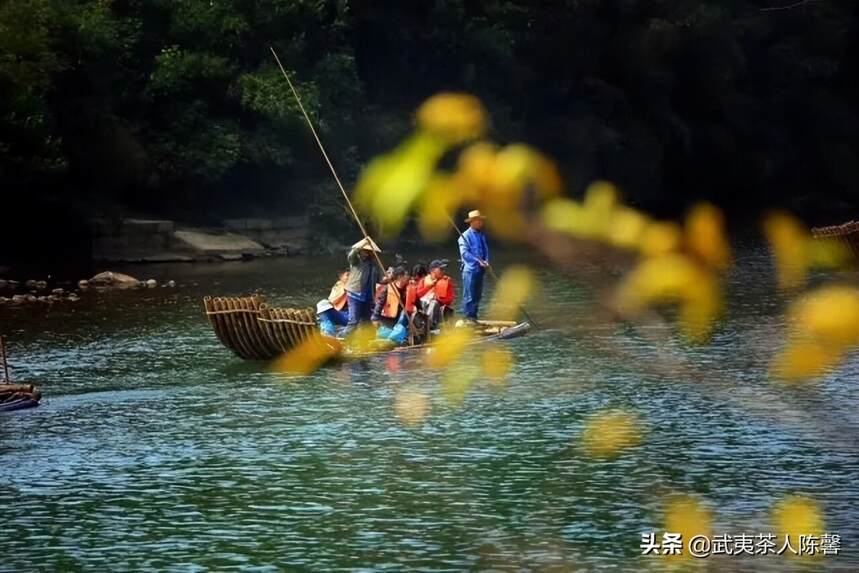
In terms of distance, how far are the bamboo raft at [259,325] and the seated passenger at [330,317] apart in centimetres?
213

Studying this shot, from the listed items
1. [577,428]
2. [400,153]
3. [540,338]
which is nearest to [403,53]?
[400,153]

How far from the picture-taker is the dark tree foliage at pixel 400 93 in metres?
49.5

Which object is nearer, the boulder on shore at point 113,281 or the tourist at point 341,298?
the tourist at point 341,298

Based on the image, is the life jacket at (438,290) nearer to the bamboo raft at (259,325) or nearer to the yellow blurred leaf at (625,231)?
the bamboo raft at (259,325)

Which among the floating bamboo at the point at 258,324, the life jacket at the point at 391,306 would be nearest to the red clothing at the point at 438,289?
the life jacket at the point at 391,306

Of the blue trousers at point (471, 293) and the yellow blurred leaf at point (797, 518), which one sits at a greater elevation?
the blue trousers at point (471, 293)

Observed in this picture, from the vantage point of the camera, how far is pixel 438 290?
3056 cm

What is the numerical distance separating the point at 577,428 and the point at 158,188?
33.8m

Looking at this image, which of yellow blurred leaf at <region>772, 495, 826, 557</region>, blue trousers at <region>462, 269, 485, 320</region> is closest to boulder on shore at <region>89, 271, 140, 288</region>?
blue trousers at <region>462, 269, 485, 320</region>

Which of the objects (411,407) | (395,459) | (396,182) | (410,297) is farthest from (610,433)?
(396,182)

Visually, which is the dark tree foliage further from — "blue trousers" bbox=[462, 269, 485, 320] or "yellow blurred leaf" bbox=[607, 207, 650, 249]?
"blue trousers" bbox=[462, 269, 485, 320]

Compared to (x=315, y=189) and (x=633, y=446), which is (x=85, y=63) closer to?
(x=315, y=189)

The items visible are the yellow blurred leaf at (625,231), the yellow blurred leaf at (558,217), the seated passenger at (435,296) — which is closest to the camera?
the seated passenger at (435,296)

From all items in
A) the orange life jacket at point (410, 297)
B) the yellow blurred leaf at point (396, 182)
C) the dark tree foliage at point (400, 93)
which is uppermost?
the dark tree foliage at point (400, 93)
